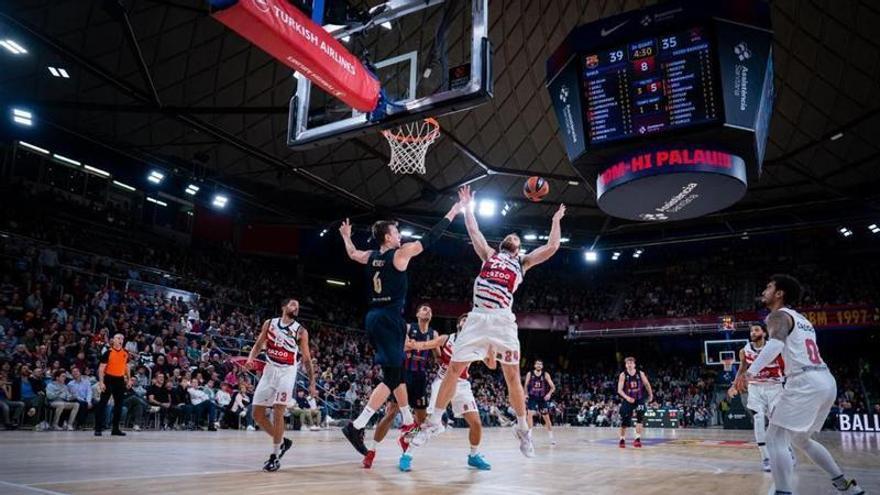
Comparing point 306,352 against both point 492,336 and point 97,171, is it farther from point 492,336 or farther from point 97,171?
point 97,171

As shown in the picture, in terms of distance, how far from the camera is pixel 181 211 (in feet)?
99.3

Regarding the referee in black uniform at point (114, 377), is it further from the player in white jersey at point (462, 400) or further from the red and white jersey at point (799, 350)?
the red and white jersey at point (799, 350)

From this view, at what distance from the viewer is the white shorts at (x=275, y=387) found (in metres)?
6.65

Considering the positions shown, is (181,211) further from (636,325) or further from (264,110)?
(636,325)

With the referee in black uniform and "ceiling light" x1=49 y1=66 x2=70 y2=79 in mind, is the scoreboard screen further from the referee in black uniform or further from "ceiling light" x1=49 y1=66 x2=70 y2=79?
"ceiling light" x1=49 y1=66 x2=70 y2=79

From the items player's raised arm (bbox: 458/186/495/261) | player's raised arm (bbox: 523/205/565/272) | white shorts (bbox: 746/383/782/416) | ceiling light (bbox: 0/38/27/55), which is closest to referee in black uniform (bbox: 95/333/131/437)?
player's raised arm (bbox: 458/186/495/261)

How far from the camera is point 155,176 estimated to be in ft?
92.9

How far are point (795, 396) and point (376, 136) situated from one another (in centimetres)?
2134

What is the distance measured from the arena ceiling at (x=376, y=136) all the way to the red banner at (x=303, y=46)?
1012 cm

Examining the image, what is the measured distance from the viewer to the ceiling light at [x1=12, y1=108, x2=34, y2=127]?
21.3 meters

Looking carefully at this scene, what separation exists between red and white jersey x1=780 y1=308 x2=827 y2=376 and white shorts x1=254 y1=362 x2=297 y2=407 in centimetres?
493

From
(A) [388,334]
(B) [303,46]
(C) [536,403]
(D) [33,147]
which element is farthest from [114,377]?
(D) [33,147]

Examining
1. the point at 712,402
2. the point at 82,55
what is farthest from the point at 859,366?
the point at 82,55

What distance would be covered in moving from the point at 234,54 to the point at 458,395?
57.3 ft
